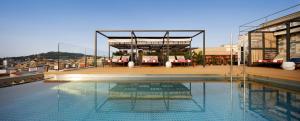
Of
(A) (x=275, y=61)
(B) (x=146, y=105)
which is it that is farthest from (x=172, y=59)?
(B) (x=146, y=105)

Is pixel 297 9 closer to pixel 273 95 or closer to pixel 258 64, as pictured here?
pixel 258 64

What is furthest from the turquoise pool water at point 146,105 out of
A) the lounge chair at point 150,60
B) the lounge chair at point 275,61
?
the lounge chair at point 150,60

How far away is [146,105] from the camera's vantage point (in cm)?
519

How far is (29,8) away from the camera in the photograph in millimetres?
13969

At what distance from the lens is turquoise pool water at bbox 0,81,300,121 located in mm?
4227

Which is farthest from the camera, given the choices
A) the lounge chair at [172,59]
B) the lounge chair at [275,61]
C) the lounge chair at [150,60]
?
the lounge chair at [150,60]

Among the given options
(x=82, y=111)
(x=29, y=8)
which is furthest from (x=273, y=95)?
(x=29, y=8)

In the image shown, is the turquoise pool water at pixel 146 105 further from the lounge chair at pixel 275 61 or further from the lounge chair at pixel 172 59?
the lounge chair at pixel 172 59

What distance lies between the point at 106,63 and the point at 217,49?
14246 millimetres

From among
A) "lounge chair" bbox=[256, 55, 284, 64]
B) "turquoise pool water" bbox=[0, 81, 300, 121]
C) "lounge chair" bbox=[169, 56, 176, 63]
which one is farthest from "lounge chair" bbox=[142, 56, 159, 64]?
"turquoise pool water" bbox=[0, 81, 300, 121]

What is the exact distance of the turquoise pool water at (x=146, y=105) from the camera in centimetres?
423

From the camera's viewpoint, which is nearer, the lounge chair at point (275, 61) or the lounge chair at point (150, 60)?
the lounge chair at point (275, 61)

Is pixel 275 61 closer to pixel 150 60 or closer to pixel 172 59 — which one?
pixel 172 59

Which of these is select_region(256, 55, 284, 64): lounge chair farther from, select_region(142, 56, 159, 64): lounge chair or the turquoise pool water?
the turquoise pool water
